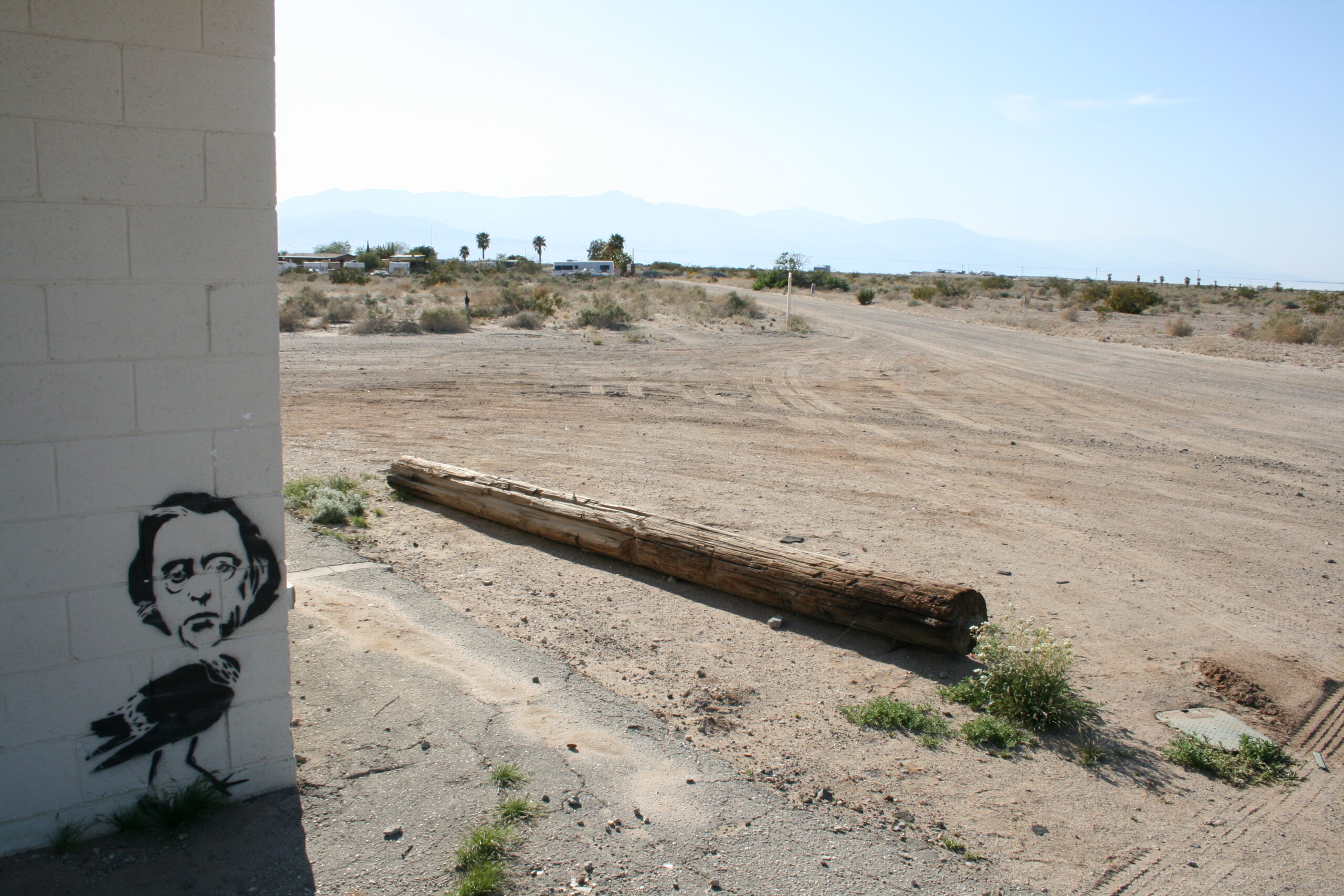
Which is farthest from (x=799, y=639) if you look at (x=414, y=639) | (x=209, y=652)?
(x=209, y=652)

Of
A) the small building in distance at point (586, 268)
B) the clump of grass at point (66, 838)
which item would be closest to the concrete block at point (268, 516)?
the clump of grass at point (66, 838)

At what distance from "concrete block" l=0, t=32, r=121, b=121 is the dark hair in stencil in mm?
1435

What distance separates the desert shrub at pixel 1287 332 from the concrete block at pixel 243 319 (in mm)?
30864

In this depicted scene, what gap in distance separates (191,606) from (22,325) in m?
1.22

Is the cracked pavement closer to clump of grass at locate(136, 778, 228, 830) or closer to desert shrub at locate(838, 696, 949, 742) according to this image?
clump of grass at locate(136, 778, 228, 830)

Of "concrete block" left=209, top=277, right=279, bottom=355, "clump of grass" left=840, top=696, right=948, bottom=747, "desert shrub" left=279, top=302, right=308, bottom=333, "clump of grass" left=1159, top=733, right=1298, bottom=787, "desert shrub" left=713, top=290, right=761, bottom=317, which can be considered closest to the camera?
"concrete block" left=209, top=277, right=279, bottom=355

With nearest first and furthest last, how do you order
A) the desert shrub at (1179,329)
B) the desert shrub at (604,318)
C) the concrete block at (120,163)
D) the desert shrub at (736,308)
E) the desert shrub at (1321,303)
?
the concrete block at (120,163) → the desert shrub at (604,318) → the desert shrub at (1179,329) → the desert shrub at (736,308) → the desert shrub at (1321,303)

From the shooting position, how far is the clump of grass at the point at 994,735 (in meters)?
4.83

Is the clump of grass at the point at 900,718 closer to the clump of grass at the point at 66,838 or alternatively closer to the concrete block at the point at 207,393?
the concrete block at the point at 207,393

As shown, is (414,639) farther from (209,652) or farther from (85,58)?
(85,58)

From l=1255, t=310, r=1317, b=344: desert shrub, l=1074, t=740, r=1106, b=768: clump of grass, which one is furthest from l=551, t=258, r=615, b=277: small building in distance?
l=1074, t=740, r=1106, b=768: clump of grass

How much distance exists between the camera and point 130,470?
343 cm

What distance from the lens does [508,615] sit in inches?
249

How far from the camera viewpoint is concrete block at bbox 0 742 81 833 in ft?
11.0
